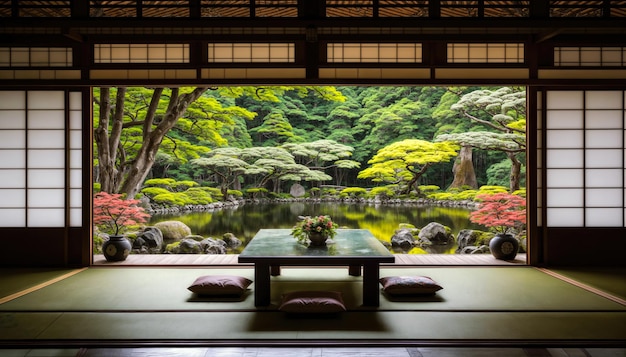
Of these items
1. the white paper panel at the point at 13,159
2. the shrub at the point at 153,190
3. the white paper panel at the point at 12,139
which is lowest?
the shrub at the point at 153,190

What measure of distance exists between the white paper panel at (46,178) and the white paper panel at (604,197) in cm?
662

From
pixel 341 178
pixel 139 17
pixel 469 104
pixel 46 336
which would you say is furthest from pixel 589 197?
pixel 341 178

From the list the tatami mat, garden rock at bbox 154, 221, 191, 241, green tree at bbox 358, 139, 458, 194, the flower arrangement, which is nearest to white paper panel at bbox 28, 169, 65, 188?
the tatami mat

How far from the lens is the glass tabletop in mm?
3953

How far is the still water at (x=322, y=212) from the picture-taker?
12.1 meters

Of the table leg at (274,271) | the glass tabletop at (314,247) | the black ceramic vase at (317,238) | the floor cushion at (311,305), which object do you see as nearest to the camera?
the floor cushion at (311,305)

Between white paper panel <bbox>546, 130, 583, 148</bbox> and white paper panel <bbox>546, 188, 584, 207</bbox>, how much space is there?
56cm

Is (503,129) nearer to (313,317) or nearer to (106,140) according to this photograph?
(106,140)

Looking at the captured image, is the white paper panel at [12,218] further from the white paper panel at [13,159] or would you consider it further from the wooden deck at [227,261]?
the wooden deck at [227,261]

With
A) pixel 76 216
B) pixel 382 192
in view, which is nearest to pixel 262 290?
pixel 76 216

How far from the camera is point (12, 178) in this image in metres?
5.79

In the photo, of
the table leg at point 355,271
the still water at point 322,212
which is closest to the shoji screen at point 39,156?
the table leg at point 355,271

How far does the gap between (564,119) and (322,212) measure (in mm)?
9510

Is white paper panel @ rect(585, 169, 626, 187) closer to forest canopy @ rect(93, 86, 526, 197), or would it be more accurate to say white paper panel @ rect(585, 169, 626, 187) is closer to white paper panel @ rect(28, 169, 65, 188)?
forest canopy @ rect(93, 86, 526, 197)
